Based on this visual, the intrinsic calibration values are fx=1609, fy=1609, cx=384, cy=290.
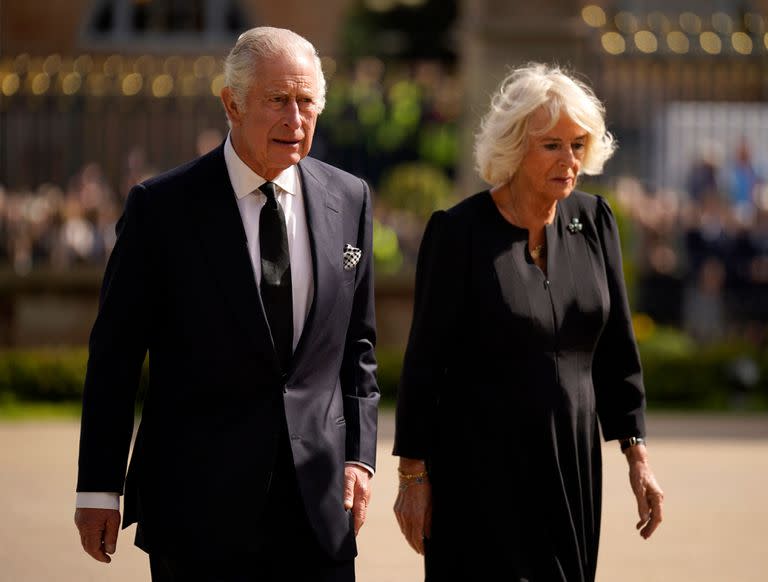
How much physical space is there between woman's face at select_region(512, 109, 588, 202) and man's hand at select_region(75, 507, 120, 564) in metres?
1.39

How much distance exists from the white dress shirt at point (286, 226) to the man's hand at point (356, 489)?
36 cm

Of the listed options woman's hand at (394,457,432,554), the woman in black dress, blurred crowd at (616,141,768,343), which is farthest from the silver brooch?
blurred crowd at (616,141,768,343)

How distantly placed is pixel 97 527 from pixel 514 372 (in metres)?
1.13

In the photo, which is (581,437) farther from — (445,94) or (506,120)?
(445,94)

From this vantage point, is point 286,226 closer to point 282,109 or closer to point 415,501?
point 282,109

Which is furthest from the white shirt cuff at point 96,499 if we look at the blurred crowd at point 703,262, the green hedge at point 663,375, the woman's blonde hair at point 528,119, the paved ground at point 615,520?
the blurred crowd at point 703,262

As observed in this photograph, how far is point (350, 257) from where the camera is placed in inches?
152

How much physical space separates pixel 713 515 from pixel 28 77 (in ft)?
28.2

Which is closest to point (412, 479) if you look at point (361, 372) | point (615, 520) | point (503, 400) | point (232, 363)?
point (503, 400)

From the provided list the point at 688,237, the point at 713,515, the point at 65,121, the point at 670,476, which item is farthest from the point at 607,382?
the point at 65,121

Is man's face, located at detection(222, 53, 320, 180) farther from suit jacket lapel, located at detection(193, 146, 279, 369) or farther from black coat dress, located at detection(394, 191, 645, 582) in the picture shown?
black coat dress, located at detection(394, 191, 645, 582)

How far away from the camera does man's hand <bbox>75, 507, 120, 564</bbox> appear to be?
3.68 metres

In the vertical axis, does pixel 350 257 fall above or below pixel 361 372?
above

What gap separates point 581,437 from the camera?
13.7 feet
